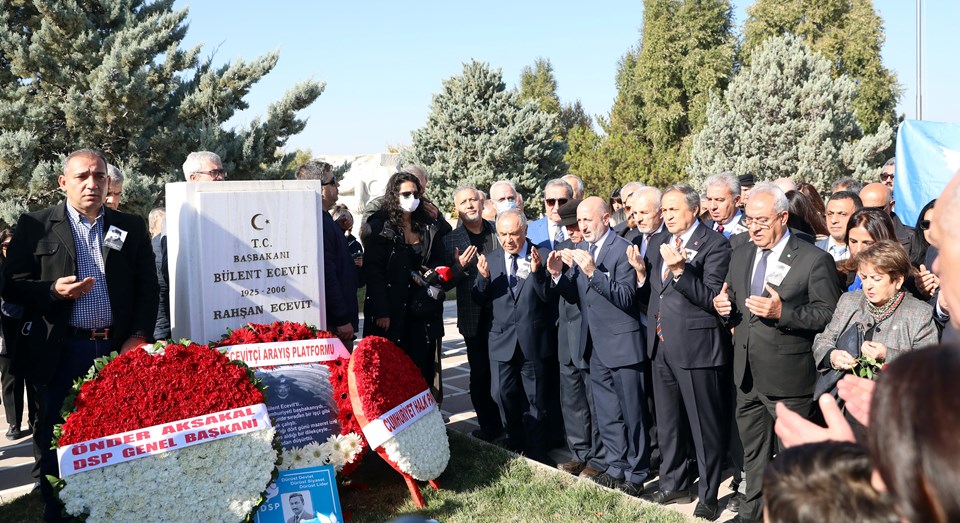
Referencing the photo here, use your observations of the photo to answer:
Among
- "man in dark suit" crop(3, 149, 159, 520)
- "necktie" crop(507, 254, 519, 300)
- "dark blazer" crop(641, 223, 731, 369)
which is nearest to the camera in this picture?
"man in dark suit" crop(3, 149, 159, 520)

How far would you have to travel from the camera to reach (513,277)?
632cm

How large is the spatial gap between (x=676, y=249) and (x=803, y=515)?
3.57 meters

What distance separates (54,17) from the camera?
17.3 m

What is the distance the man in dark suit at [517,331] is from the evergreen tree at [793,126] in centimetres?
2689

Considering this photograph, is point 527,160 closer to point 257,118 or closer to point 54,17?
point 257,118

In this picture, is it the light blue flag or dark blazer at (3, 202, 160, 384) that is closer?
dark blazer at (3, 202, 160, 384)

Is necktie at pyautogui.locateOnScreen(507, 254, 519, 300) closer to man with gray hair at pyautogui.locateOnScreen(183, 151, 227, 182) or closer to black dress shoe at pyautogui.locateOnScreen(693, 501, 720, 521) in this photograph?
black dress shoe at pyautogui.locateOnScreen(693, 501, 720, 521)

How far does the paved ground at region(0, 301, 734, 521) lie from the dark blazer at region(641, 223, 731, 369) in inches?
41.8

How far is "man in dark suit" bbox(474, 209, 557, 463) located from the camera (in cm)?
622

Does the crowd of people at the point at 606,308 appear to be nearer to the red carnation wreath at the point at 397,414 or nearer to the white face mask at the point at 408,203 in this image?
the white face mask at the point at 408,203

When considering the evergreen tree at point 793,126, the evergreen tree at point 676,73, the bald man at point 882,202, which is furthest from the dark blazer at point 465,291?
the evergreen tree at point 676,73

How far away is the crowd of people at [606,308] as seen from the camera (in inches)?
179

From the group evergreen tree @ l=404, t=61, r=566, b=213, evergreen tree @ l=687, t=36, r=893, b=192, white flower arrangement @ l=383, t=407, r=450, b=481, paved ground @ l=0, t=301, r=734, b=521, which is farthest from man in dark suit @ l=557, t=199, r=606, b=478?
evergreen tree @ l=687, t=36, r=893, b=192

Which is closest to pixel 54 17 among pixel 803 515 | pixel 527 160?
pixel 527 160
